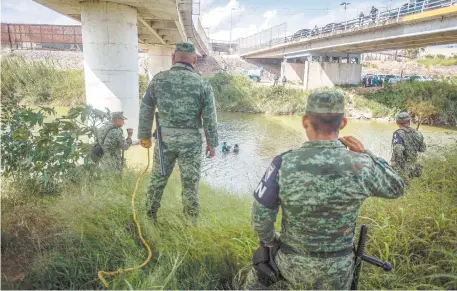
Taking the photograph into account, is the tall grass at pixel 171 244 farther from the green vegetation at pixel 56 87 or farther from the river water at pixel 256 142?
the green vegetation at pixel 56 87

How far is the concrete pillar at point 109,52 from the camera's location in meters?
9.22

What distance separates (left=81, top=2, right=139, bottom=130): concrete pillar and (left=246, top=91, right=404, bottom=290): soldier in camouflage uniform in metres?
8.85

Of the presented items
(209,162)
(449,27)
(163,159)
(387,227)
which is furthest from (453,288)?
(449,27)

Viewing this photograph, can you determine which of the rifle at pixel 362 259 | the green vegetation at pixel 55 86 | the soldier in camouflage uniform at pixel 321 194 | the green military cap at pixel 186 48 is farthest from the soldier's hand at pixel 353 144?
the green vegetation at pixel 55 86

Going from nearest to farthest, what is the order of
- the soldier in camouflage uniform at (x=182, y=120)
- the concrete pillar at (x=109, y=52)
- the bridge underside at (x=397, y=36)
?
the soldier in camouflage uniform at (x=182, y=120)
the concrete pillar at (x=109, y=52)
the bridge underside at (x=397, y=36)

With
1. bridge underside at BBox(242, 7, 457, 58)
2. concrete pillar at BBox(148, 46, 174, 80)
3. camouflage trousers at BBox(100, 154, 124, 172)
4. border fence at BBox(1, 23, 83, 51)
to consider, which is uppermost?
border fence at BBox(1, 23, 83, 51)

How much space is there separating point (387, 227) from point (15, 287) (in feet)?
10.1

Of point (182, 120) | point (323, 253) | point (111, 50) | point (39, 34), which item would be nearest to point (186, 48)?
point (182, 120)

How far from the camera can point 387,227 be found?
2783 millimetres

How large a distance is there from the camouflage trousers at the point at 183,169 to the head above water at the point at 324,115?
185 cm

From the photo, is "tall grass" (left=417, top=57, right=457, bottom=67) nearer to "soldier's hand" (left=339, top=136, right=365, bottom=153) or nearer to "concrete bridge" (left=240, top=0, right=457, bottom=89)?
"concrete bridge" (left=240, top=0, right=457, bottom=89)

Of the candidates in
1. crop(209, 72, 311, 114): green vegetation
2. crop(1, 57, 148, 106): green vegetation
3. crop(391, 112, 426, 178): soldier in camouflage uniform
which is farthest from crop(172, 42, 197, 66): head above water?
crop(209, 72, 311, 114): green vegetation

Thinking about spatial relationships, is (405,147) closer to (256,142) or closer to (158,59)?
(256,142)

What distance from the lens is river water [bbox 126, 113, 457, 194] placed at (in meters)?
7.77
